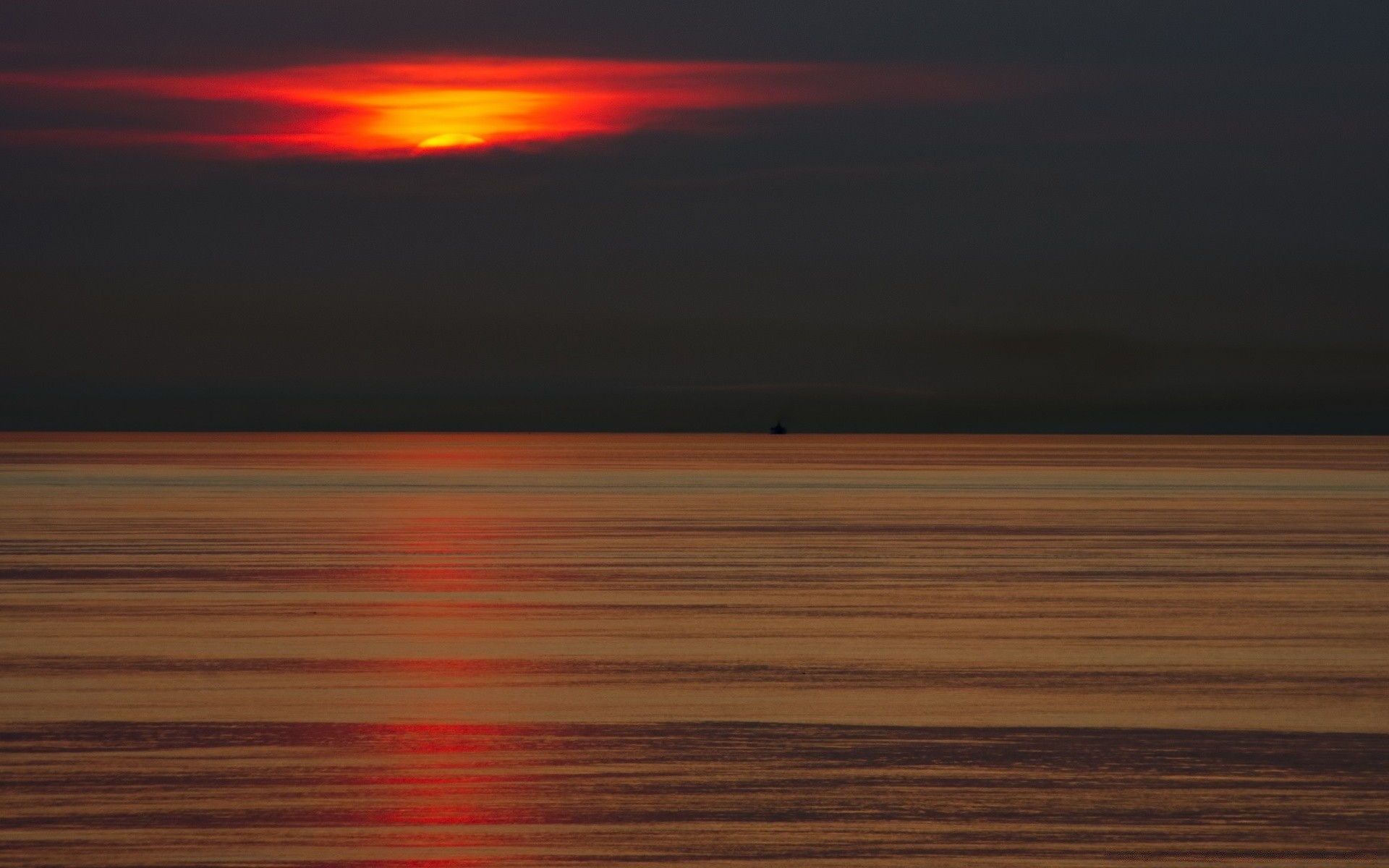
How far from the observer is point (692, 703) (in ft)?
50.1

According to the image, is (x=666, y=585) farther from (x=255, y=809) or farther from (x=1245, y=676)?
(x=255, y=809)

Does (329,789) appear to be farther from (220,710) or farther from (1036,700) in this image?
(1036,700)

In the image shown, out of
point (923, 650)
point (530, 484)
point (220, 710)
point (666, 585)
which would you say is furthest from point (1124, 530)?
point (530, 484)

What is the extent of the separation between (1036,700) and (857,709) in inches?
66.4

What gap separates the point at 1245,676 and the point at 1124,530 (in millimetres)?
26447

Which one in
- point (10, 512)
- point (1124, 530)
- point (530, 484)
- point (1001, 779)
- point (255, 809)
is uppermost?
point (530, 484)

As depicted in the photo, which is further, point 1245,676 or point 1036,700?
point 1245,676

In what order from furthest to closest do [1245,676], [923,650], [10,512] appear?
[10,512], [923,650], [1245,676]

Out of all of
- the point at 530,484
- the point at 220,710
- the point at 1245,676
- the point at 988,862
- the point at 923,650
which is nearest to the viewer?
the point at 988,862

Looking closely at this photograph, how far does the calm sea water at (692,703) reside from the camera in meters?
10.6

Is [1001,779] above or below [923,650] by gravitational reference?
below

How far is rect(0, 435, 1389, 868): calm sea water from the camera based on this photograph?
1058cm

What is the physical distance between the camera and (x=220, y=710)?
14719mm

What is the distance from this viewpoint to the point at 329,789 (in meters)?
11.7
